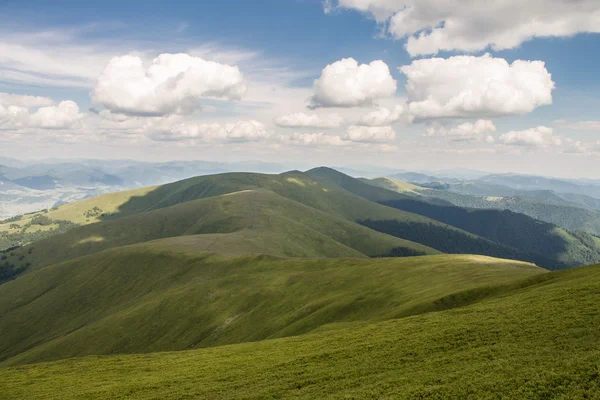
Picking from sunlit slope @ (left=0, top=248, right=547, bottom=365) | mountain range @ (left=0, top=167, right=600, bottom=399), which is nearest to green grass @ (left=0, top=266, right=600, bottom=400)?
mountain range @ (left=0, top=167, right=600, bottom=399)

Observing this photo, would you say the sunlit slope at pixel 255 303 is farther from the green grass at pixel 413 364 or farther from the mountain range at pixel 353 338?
the green grass at pixel 413 364

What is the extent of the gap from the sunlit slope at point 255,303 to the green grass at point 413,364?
1735cm

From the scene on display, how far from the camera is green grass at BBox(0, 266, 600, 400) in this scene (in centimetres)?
3142

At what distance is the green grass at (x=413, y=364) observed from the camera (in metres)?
31.4

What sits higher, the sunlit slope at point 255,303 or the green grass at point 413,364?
the green grass at point 413,364

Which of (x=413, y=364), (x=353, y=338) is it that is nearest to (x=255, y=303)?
(x=353, y=338)

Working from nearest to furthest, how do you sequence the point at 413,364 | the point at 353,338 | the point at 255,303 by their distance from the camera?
the point at 413,364
the point at 353,338
the point at 255,303

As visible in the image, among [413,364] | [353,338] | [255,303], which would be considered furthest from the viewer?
[255,303]

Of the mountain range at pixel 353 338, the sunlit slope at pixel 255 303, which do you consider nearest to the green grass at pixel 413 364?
the mountain range at pixel 353 338

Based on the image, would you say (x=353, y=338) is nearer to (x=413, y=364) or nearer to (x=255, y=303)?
(x=413, y=364)

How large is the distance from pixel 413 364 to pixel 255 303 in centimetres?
9036

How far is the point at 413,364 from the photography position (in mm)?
39656

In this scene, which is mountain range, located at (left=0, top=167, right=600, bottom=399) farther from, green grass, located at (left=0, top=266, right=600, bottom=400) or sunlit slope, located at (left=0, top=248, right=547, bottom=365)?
sunlit slope, located at (left=0, top=248, right=547, bottom=365)

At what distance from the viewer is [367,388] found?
35.9m
